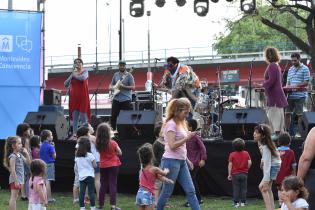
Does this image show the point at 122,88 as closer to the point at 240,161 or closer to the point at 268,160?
the point at 240,161

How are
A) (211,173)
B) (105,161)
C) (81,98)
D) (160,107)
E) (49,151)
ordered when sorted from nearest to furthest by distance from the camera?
(105,161) → (49,151) → (211,173) → (81,98) → (160,107)

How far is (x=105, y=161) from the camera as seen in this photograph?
11.5 m

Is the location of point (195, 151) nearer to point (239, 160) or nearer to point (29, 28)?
point (239, 160)

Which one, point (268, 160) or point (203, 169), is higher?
point (268, 160)

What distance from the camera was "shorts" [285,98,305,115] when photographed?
13752 millimetres

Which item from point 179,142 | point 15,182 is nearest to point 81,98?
point 15,182

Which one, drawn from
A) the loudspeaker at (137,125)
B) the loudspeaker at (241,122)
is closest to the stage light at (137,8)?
the loudspeaker at (137,125)

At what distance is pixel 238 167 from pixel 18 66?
6309 mm

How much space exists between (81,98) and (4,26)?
9.50 ft

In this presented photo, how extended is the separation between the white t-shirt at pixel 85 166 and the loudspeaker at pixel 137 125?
2767 mm

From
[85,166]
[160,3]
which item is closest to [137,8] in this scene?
[160,3]

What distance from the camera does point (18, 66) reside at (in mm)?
16078

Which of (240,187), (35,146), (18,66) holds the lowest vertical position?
(240,187)

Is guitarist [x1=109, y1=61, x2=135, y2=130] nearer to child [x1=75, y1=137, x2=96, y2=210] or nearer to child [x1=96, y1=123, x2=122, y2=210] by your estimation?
child [x1=96, y1=123, x2=122, y2=210]
